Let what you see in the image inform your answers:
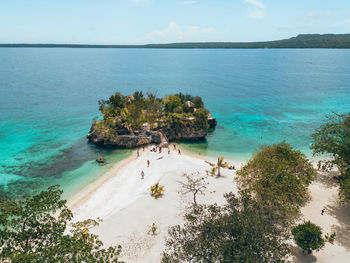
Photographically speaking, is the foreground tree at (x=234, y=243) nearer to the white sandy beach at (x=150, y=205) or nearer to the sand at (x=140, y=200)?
the white sandy beach at (x=150, y=205)

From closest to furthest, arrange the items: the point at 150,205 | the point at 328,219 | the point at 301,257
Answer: the point at 301,257
the point at 328,219
the point at 150,205

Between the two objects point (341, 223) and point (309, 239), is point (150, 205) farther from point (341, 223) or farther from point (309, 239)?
point (341, 223)

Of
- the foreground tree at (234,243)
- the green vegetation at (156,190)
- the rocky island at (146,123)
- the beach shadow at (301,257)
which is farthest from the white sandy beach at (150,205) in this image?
the rocky island at (146,123)

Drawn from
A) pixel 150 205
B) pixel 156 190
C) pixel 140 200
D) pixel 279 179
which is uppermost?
pixel 279 179

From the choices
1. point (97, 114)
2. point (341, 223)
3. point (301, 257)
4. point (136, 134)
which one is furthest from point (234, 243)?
point (97, 114)

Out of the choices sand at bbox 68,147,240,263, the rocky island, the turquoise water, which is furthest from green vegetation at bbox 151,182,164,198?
the rocky island

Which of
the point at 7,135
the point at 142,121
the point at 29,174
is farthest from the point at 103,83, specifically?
the point at 29,174
